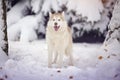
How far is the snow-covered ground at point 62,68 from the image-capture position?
6.16 meters

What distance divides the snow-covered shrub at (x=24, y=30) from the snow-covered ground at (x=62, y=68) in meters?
1.13

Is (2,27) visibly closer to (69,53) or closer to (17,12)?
(69,53)

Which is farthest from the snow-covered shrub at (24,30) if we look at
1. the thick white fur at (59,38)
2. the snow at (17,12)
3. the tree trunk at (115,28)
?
the tree trunk at (115,28)

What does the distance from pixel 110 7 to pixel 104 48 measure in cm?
251

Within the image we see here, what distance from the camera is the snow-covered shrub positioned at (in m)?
9.73

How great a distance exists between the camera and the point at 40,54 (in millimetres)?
8461

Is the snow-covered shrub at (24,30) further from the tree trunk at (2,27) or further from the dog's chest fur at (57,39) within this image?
the dog's chest fur at (57,39)

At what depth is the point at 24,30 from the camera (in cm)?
975

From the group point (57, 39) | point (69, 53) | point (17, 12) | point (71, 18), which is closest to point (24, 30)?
point (17, 12)

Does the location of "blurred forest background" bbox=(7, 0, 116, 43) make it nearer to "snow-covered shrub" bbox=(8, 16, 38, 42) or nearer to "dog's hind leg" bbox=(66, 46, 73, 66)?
"snow-covered shrub" bbox=(8, 16, 38, 42)

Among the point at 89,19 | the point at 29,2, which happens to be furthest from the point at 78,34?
the point at 29,2

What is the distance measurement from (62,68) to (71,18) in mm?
2960

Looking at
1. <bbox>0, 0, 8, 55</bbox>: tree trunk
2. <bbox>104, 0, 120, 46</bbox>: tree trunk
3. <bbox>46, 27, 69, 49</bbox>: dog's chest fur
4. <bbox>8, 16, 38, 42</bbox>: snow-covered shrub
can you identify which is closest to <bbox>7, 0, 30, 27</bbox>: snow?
<bbox>8, 16, 38, 42</bbox>: snow-covered shrub

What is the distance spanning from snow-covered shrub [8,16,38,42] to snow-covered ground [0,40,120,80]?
1127mm
